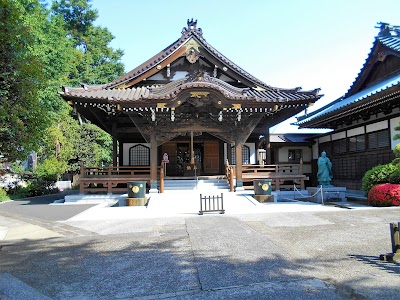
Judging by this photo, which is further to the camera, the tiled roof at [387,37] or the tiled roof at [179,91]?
the tiled roof at [387,37]

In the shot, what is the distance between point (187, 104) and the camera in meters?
14.6

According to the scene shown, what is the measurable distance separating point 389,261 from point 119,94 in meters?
13.9

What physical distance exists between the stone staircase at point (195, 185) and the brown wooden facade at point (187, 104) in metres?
0.89

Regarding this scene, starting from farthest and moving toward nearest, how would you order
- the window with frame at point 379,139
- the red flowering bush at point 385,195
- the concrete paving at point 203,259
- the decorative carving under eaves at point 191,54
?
the decorative carving under eaves at point 191,54
the window with frame at point 379,139
the red flowering bush at point 385,195
the concrete paving at point 203,259

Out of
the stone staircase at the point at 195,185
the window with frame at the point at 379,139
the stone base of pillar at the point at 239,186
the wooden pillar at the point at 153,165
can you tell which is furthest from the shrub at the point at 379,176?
the wooden pillar at the point at 153,165

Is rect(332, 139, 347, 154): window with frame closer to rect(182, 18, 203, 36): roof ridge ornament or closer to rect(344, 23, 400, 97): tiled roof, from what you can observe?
rect(344, 23, 400, 97): tiled roof

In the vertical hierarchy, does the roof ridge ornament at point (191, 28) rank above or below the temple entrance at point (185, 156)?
above

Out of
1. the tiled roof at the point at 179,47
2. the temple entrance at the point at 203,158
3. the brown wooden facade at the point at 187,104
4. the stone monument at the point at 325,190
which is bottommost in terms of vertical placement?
the stone monument at the point at 325,190

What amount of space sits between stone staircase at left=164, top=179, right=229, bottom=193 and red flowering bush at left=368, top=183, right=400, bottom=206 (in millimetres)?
6529

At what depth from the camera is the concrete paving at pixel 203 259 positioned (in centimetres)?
360

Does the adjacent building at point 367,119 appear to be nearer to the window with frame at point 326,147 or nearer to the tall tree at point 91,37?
the window with frame at point 326,147

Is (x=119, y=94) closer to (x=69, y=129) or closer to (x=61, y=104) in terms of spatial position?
(x=69, y=129)

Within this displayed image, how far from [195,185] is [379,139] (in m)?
9.68

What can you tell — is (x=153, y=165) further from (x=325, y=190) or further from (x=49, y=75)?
(x=49, y=75)
